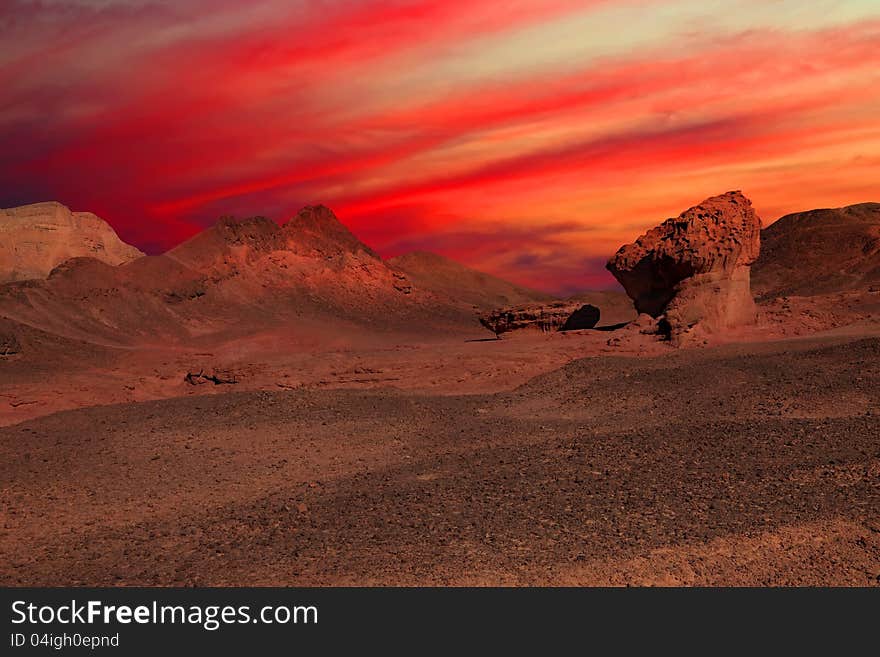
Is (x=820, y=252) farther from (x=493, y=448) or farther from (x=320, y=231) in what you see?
(x=493, y=448)

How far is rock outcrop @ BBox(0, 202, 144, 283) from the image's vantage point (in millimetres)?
47219

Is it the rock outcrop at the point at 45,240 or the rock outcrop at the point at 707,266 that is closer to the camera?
the rock outcrop at the point at 707,266

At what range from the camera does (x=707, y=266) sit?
20562mm

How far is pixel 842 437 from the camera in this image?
10352mm

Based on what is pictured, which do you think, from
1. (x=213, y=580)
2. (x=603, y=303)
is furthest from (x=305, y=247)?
(x=213, y=580)

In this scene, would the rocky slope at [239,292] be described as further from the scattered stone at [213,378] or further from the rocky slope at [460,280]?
the rocky slope at [460,280]

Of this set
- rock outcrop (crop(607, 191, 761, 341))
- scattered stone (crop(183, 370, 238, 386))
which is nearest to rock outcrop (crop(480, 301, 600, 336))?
rock outcrop (crop(607, 191, 761, 341))

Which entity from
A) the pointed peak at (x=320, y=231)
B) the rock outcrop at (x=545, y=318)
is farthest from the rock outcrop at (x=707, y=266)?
the pointed peak at (x=320, y=231)

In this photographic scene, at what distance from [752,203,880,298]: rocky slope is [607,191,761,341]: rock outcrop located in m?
13.7

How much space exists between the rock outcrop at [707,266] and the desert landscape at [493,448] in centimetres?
6

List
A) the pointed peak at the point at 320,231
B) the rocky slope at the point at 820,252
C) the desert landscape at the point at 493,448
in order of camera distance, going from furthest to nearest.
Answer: the pointed peak at the point at 320,231 < the rocky slope at the point at 820,252 < the desert landscape at the point at 493,448

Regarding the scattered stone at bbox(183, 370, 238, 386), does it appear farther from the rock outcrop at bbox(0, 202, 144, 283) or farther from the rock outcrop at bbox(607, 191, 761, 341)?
the rock outcrop at bbox(0, 202, 144, 283)

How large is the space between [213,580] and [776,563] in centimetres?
437

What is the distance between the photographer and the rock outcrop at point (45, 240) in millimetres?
47219
